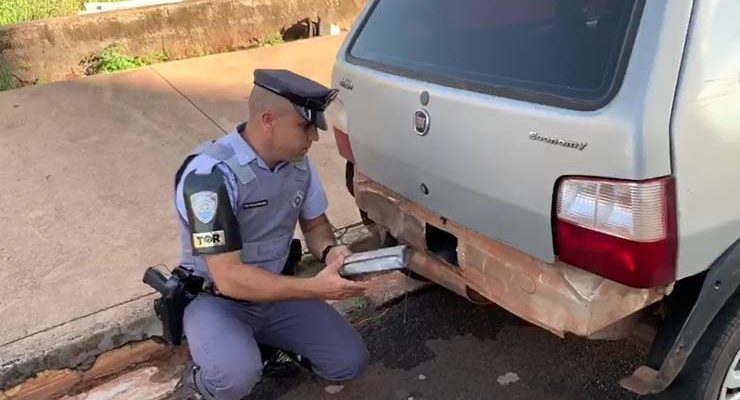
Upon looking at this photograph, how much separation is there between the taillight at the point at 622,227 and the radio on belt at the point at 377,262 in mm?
562

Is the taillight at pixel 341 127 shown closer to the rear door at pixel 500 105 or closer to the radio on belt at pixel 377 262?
the rear door at pixel 500 105

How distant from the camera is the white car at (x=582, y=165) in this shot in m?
2.05

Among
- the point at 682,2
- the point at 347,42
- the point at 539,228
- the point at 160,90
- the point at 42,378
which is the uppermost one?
the point at 682,2

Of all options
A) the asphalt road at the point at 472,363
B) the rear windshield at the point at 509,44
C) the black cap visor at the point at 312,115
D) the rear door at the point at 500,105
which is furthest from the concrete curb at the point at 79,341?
→ the rear windshield at the point at 509,44

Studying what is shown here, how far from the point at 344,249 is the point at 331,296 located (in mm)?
273

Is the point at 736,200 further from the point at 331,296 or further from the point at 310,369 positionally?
the point at 310,369

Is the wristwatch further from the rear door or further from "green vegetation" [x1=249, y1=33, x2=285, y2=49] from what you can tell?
"green vegetation" [x1=249, y1=33, x2=285, y2=49]

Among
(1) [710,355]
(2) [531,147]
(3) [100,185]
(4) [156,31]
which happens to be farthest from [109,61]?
(1) [710,355]

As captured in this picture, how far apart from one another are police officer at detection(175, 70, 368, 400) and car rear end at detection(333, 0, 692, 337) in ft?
0.91

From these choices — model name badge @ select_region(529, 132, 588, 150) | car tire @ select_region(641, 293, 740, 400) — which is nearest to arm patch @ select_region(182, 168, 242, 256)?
model name badge @ select_region(529, 132, 588, 150)

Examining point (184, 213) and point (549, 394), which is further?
point (549, 394)

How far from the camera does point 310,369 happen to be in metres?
3.15

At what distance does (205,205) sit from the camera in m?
2.56

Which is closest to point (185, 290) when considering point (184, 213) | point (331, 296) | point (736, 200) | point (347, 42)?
point (184, 213)
